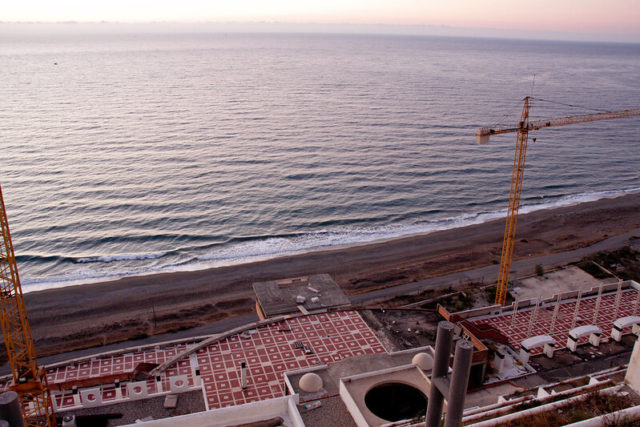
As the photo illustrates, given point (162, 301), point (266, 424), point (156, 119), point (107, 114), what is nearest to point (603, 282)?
point (266, 424)

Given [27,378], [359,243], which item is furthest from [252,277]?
[27,378]

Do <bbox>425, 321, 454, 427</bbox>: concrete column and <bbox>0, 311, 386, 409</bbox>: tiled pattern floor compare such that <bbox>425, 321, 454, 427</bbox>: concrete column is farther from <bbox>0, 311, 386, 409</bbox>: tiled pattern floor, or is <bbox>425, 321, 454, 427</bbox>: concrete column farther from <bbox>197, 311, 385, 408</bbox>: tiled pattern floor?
<bbox>0, 311, 386, 409</bbox>: tiled pattern floor

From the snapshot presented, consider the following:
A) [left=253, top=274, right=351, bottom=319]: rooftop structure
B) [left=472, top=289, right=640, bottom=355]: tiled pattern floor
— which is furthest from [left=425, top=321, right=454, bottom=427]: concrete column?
[left=253, top=274, right=351, bottom=319]: rooftop structure

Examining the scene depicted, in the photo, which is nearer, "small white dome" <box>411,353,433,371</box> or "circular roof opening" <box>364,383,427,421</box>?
"circular roof opening" <box>364,383,427,421</box>

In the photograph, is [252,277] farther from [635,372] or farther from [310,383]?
[635,372]

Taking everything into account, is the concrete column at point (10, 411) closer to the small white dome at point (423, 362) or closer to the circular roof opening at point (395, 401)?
the circular roof opening at point (395, 401)

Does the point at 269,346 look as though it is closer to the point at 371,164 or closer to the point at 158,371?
the point at 158,371
